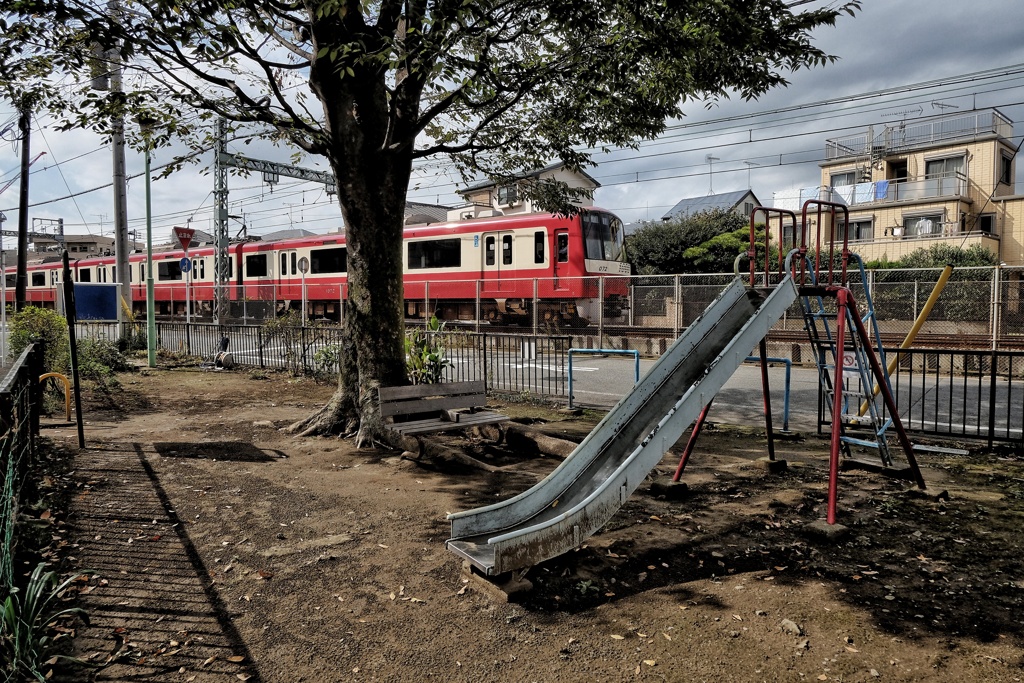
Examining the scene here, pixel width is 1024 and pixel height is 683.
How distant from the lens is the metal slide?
391 cm

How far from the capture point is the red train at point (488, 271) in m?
20.4

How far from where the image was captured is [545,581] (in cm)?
400

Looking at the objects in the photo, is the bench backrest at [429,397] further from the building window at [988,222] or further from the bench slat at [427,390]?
the building window at [988,222]

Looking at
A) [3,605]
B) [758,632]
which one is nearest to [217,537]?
[3,605]

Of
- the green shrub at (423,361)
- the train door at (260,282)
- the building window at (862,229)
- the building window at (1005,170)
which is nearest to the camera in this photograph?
the green shrub at (423,361)

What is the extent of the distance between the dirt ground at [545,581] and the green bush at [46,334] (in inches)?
219

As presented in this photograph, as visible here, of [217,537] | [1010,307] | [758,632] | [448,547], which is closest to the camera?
[758,632]

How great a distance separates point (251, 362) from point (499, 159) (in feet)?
28.6

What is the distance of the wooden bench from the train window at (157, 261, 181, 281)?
30.4 meters

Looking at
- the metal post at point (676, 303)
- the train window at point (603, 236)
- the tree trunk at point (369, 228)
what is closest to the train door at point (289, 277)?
the train window at point (603, 236)

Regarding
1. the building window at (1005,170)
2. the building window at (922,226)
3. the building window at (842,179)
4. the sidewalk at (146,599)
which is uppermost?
the building window at (842,179)

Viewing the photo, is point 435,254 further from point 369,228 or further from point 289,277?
point 369,228

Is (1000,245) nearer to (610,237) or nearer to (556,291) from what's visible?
(610,237)

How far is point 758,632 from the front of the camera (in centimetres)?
341
